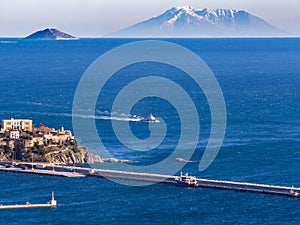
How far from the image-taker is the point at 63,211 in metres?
57.9

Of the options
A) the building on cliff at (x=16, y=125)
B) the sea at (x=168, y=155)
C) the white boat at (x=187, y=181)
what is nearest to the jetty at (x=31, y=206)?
the sea at (x=168, y=155)

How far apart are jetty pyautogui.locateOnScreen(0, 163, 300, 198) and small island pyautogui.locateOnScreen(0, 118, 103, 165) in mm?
2686

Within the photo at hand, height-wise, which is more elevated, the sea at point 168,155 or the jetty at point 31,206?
the sea at point 168,155

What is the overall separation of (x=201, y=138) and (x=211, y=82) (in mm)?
55005

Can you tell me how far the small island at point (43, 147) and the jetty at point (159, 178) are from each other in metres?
2.69

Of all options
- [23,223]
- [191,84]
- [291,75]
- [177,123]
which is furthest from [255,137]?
[291,75]

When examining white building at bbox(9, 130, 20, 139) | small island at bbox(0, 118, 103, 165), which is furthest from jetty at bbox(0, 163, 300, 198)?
white building at bbox(9, 130, 20, 139)

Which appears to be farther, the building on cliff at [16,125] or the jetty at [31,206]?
the building on cliff at [16,125]

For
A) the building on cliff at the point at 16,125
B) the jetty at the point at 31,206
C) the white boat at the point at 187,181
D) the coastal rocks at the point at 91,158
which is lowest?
the jetty at the point at 31,206

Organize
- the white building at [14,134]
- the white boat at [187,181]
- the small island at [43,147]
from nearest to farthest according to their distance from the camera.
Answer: the white boat at [187,181], the small island at [43,147], the white building at [14,134]

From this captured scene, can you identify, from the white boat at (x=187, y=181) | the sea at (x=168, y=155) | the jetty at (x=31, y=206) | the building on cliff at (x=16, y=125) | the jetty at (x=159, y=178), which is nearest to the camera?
the sea at (x=168, y=155)

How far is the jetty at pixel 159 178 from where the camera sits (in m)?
63.1

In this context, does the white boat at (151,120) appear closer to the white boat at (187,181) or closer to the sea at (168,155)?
the sea at (168,155)

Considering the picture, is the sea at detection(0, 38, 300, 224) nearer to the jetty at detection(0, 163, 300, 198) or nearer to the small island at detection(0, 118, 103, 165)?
the jetty at detection(0, 163, 300, 198)
